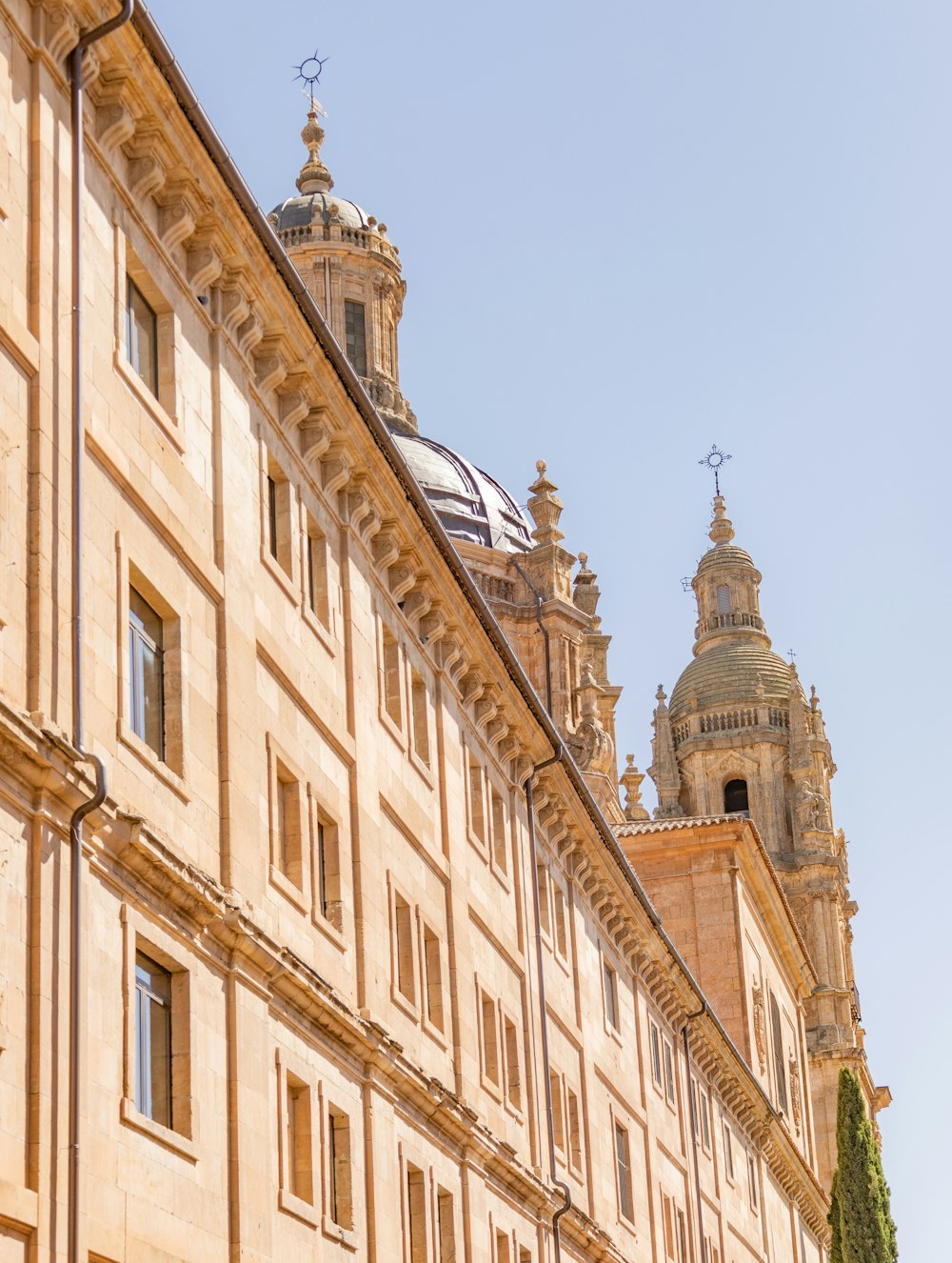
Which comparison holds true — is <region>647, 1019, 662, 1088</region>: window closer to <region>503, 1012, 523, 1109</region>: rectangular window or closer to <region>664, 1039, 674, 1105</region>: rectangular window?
<region>664, 1039, 674, 1105</region>: rectangular window

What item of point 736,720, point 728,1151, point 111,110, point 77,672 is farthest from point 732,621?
point 77,672

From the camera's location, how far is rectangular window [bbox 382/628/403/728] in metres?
31.0

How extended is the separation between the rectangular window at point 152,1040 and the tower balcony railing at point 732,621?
128970 mm

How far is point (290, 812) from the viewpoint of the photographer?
2575 cm

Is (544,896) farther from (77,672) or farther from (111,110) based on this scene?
(77,672)

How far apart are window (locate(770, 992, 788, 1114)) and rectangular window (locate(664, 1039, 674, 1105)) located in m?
18.8

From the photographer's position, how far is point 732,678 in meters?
142

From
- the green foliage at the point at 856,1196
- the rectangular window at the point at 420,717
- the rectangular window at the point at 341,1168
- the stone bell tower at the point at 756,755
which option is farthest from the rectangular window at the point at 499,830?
the stone bell tower at the point at 756,755

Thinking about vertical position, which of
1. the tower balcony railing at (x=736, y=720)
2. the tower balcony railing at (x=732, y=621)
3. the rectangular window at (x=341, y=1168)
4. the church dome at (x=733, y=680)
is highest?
the tower balcony railing at (x=732, y=621)

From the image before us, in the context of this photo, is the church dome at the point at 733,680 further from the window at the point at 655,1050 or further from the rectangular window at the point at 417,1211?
the rectangular window at the point at 417,1211

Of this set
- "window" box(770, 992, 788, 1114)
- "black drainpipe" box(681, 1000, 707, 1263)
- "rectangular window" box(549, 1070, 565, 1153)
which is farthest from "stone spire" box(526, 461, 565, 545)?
"rectangular window" box(549, 1070, 565, 1153)

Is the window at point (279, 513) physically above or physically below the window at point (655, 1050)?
above

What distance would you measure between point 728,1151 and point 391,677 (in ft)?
92.0

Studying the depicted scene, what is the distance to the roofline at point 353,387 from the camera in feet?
75.8
